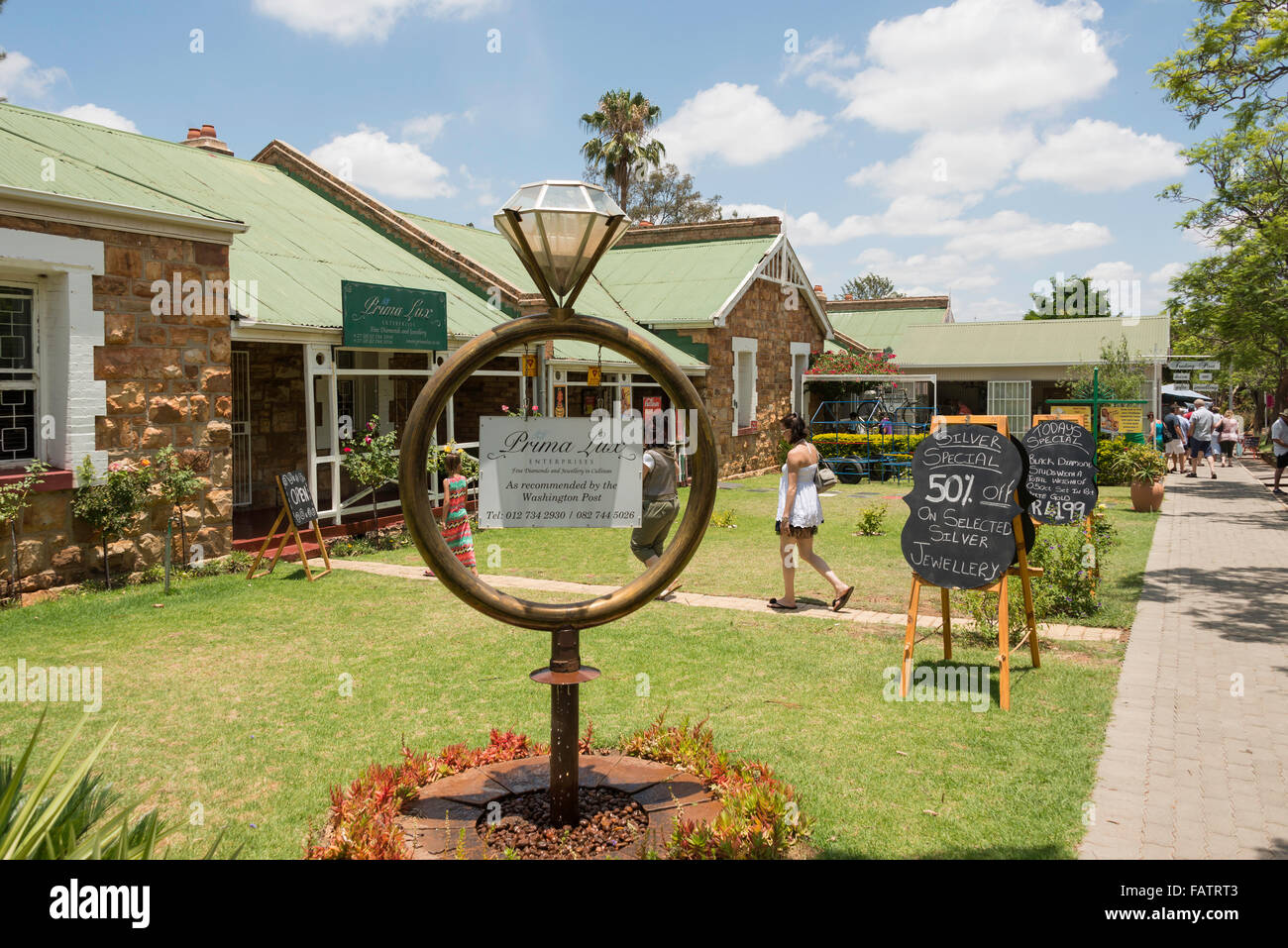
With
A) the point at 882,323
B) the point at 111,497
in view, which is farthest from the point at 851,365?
the point at 111,497

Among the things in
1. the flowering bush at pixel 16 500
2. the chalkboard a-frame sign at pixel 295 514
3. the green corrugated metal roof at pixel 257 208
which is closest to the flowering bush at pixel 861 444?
the green corrugated metal roof at pixel 257 208

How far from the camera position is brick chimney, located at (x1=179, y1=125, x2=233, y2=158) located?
1632 centimetres

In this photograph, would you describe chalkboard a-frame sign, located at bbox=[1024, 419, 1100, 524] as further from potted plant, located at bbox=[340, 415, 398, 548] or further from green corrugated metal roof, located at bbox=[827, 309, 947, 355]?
green corrugated metal roof, located at bbox=[827, 309, 947, 355]

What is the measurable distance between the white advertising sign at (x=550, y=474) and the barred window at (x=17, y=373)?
273 inches

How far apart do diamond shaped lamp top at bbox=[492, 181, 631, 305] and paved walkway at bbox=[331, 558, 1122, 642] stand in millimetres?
5231

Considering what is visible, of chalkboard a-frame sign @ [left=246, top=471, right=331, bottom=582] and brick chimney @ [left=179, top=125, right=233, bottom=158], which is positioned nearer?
chalkboard a-frame sign @ [left=246, top=471, right=331, bottom=582]

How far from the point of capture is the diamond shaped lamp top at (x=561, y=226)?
138 inches

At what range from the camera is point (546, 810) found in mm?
3857

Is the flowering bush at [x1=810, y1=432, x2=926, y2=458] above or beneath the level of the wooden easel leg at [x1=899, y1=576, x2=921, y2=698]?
above

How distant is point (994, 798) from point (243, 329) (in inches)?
369

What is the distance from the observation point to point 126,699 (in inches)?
231

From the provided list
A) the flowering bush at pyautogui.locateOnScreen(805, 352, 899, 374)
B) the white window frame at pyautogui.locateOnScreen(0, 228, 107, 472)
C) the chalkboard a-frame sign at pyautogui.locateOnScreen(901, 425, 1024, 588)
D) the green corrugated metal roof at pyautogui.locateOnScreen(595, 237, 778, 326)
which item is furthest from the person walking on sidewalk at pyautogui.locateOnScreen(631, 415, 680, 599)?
the flowering bush at pyautogui.locateOnScreen(805, 352, 899, 374)

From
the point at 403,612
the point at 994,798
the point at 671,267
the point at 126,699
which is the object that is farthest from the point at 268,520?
the point at 671,267
